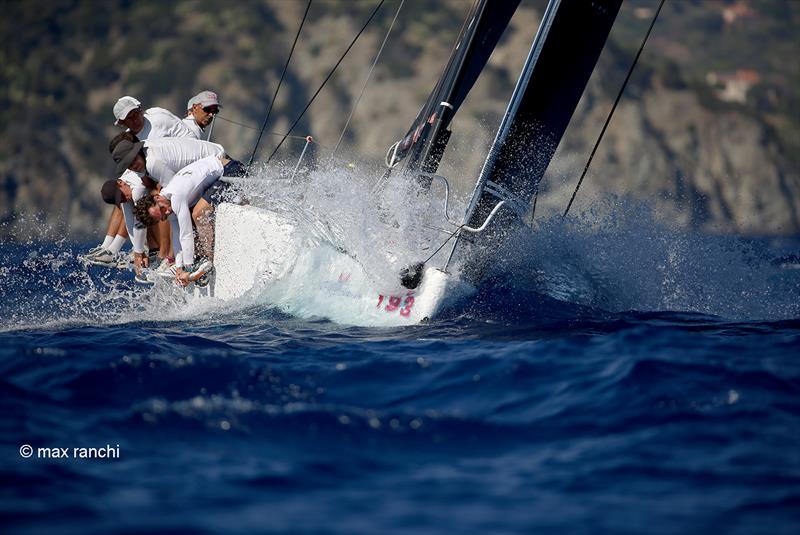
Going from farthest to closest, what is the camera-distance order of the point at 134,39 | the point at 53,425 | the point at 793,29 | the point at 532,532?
the point at 793,29, the point at 134,39, the point at 53,425, the point at 532,532

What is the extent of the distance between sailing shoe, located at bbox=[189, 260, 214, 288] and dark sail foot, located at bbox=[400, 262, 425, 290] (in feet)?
6.03

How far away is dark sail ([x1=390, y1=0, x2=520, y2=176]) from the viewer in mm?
6754

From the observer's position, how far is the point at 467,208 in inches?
249

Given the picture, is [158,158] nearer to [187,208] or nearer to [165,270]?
[187,208]

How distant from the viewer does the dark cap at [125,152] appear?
6.75 m

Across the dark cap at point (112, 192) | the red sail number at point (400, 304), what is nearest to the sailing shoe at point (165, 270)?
the dark cap at point (112, 192)

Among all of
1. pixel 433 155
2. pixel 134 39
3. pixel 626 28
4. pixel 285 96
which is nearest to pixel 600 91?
pixel 285 96

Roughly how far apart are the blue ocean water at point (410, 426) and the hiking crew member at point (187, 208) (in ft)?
3.07

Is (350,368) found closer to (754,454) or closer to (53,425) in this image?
(53,425)

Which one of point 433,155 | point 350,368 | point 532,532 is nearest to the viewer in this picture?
point 532,532

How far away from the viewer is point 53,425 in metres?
3.73

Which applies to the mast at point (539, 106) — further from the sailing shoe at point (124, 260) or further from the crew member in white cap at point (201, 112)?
the sailing shoe at point (124, 260)

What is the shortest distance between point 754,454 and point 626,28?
124066 millimetres

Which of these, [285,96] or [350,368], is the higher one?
[285,96]
